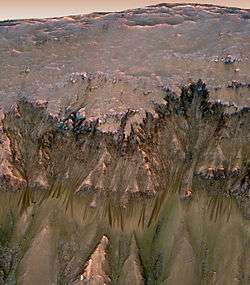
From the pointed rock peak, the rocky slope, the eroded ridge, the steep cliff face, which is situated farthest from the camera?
the eroded ridge

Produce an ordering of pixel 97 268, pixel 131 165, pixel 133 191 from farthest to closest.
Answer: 1. pixel 131 165
2. pixel 133 191
3. pixel 97 268

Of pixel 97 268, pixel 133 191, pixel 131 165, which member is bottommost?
pixel 97 268

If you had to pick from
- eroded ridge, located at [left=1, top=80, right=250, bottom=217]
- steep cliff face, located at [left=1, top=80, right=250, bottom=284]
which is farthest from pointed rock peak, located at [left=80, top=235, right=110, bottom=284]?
eroded ridge, located at [left=1, top=80, right=250, bottom=217]

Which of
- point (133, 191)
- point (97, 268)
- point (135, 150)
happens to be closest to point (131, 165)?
point (135, 150)

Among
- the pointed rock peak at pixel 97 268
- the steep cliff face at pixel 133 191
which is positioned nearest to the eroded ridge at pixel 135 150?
the steep cliff face at pixel 133 191

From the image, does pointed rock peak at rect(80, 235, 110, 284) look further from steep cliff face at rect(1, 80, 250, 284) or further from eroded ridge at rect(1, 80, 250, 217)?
eroded ridge at rect(1, 80, 250, 217)

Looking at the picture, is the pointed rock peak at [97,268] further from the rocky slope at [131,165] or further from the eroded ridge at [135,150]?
the eroded ridge at [135,150]

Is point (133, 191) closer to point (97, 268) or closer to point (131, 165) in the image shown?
point (131, 165)

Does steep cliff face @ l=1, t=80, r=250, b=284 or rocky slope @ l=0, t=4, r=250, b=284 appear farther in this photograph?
rocky slope @ l=0, t=4, r=250, b=284

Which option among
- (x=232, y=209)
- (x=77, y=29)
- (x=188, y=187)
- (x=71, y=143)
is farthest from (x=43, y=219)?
(x=77, y=29)
